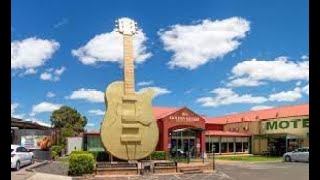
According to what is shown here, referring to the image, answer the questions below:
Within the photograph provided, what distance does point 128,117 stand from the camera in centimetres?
2536

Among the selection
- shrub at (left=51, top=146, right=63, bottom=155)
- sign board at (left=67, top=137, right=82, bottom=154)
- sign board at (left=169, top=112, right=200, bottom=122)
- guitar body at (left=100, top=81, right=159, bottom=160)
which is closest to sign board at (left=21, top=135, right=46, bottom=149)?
shrub at (left=51, top=146, right=63, bottom=155)

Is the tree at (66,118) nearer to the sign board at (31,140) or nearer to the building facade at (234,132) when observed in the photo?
the building facade at (234,132)

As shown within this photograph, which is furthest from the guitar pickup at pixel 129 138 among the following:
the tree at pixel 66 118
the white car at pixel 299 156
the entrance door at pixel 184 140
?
the tree at pixel 66 118

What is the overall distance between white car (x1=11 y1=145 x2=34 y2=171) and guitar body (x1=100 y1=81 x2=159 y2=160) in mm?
4357

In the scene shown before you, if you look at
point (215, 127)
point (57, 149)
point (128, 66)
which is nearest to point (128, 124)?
point (128, 66)

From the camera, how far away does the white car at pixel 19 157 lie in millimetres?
22766

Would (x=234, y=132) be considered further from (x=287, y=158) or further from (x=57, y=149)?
(x=57, y=149)

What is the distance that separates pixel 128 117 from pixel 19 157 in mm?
5964

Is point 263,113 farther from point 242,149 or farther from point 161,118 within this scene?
point 161,118

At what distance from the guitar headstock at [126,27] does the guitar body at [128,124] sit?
2.91 m

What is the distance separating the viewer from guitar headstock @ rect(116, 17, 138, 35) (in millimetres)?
26016

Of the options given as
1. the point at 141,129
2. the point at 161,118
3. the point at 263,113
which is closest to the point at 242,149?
the point at 263,113

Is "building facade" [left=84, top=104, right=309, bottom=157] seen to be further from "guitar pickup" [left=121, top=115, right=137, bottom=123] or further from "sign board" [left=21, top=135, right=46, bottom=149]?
"guitar pickup" [left=121, top=115, right=137, bottom=123]
